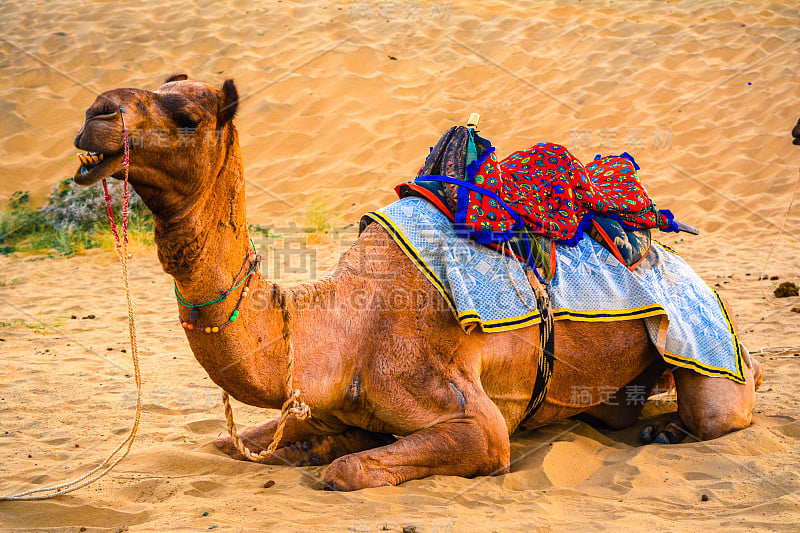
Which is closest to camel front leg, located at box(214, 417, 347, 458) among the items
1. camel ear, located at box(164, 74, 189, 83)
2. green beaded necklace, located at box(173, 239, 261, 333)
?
green beaded necklace, located at box(173, 239, 261, 333)

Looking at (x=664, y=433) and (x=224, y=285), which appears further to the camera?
(x=664, y=433)

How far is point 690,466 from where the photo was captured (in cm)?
342

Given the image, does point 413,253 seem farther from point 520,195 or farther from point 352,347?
point 520,195

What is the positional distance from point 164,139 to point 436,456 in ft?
5.67

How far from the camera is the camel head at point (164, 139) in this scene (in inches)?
94.7

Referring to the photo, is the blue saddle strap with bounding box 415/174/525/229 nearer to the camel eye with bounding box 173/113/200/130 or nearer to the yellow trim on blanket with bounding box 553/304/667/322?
the yellow trim on blanket with bounding box 553/304/667/322

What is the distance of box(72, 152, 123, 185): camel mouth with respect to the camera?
2396mm

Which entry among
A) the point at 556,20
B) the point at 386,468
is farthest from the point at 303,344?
the point at 556,20

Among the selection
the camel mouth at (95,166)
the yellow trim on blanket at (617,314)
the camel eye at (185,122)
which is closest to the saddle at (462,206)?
the yellow trim on blanket at (617,314)

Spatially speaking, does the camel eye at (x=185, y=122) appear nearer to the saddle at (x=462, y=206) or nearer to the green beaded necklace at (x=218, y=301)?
the green beaded necklace at (x=218, y=301)

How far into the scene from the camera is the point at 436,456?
320 centimetres

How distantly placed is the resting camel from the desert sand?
0.52 ft

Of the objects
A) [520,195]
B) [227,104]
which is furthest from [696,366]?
[227,104]

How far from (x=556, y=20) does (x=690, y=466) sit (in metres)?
15.5
